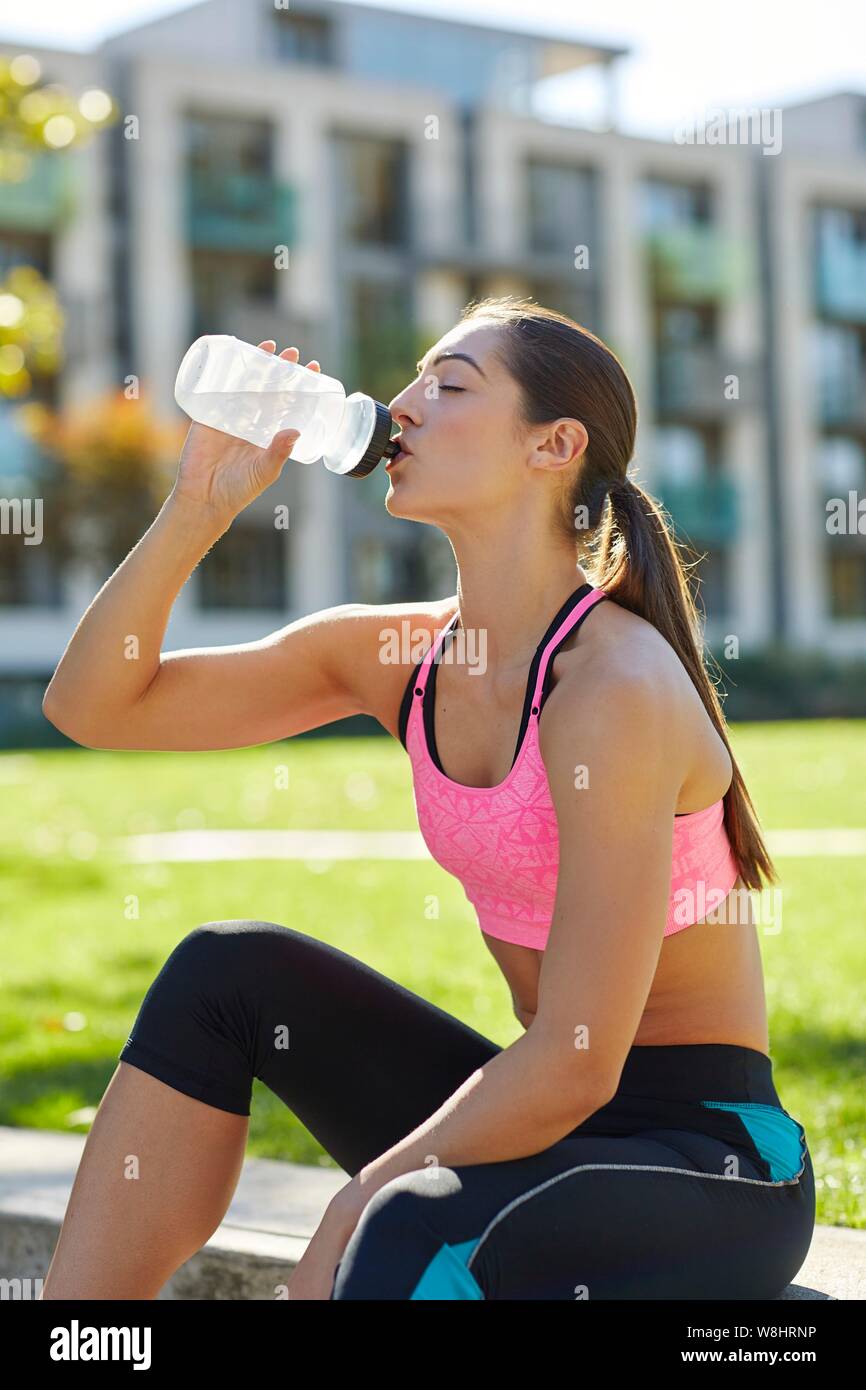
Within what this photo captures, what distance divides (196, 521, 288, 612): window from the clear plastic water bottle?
110 feet

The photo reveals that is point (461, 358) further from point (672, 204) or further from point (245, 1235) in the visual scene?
point (672, 204)

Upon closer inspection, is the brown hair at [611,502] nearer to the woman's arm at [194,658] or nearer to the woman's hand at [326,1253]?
the woman's arm at [194,658]

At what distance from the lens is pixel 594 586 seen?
2.90 metres

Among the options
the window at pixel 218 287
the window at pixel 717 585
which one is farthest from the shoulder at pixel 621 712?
the window at pixel 717 585

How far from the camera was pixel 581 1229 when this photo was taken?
2.33 m

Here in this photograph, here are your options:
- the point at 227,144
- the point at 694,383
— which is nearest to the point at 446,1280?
the point at 227,144

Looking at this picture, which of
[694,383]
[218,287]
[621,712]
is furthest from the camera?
[694,383]

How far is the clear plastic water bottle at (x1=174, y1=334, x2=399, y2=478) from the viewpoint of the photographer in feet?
10.3

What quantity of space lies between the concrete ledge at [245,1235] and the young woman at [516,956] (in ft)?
1.50

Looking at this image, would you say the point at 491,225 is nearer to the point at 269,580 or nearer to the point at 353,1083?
the point at 269,580

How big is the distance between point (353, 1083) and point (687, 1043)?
1.93 feet

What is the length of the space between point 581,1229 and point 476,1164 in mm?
169
